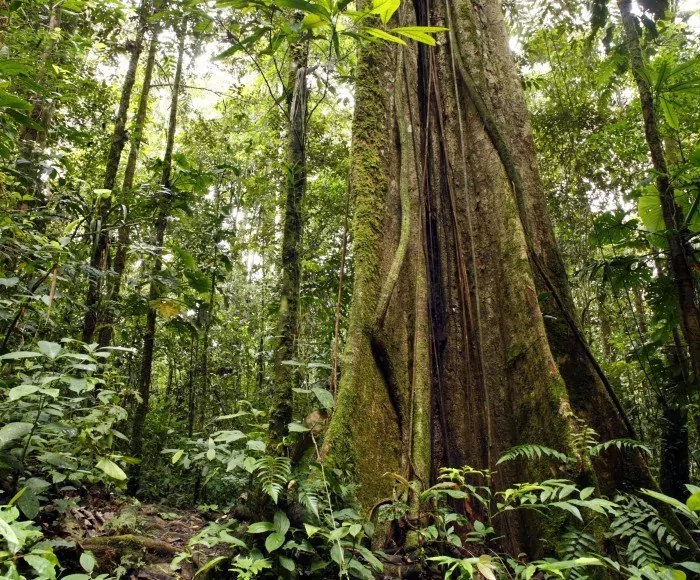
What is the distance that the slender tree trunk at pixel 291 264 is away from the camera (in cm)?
203

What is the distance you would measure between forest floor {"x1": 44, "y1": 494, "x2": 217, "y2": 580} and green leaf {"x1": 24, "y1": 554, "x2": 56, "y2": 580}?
1.90 ft

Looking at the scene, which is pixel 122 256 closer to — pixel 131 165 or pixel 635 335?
pixel 131 165

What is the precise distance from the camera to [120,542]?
2.05 metres

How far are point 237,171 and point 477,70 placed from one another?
8.10 ft

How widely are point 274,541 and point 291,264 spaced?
50.4 inches

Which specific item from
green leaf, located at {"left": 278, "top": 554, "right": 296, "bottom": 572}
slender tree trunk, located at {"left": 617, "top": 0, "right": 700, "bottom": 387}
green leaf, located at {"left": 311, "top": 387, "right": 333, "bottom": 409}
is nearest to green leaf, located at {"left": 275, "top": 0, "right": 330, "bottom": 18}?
green leaf, located at {"left": 311, "top": 387, "right": 333, "bottom": 409}

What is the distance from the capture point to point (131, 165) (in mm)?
5566

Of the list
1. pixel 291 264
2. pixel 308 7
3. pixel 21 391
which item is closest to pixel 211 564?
pixel 21 391

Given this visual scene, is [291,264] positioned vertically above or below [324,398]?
above

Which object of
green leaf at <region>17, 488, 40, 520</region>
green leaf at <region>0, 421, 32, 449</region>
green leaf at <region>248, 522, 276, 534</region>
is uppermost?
green leaf at <region>0, 421, 32, 449</region>

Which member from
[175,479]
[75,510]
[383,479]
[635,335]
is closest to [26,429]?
[75,510]

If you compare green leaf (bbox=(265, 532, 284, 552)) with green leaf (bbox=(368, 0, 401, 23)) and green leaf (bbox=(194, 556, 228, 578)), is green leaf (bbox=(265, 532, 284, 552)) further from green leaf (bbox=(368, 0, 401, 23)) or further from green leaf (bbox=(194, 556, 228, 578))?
green leaf (bbox=(368, 0, 401, 23))

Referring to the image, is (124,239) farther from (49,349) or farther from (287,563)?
(287,563)

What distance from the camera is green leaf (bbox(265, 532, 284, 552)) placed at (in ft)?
4.91
